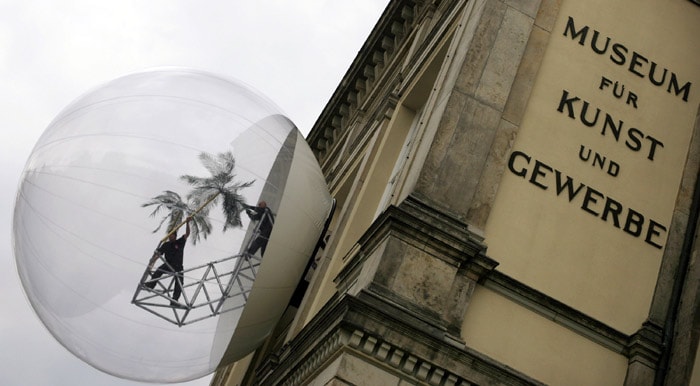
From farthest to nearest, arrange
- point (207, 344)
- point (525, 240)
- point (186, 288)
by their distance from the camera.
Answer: point (525, 240), point (207, 344), point (186, 288)

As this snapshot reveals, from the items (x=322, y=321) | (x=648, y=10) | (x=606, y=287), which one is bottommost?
(x=322, y=321)

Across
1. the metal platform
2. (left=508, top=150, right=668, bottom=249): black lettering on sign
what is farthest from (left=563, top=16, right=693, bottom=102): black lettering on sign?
the metal platform

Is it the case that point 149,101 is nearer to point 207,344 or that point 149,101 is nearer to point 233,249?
point 233,249

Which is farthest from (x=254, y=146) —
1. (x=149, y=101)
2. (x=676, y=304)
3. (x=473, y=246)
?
(x=676, y=304)

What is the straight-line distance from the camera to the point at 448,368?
11.4 meters

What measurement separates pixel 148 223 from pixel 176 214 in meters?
0.32

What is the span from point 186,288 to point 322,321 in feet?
6.17

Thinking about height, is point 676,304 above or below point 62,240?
above

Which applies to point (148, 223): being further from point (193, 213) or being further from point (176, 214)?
point (193, 213)

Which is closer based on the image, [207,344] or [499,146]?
[207,344]

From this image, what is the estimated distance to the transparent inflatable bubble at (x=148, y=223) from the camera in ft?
36.1

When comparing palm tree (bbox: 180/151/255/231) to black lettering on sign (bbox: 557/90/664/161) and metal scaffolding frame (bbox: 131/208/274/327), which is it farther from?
black lettering on sign (bbox: 557/90/664/161)

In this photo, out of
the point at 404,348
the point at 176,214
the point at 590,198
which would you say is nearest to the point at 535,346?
the point at 404,348

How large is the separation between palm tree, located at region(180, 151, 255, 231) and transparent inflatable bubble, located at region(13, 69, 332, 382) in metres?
0.01
